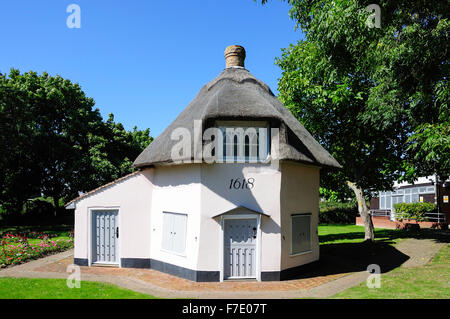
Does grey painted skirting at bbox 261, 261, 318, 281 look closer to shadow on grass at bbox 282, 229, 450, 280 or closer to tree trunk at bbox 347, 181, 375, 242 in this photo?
shadow on grass at bbox 282, 229, 450, 280

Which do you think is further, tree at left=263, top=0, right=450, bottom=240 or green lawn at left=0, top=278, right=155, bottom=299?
tree at left=263, top=0, right=450, bottom=240

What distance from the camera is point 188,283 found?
10.3m

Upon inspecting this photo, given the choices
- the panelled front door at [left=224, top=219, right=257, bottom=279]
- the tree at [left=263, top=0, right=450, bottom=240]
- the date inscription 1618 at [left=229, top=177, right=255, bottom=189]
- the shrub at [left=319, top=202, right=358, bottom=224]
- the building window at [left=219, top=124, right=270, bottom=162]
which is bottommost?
the shrub at [left=319, top=202, right=358, bottom=224]

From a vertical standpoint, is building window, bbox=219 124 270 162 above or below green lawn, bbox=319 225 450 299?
above

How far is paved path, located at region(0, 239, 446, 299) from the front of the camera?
362 inches

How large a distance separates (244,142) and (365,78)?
10.6 m

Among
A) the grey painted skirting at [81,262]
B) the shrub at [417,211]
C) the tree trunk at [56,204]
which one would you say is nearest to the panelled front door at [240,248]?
the grey painted skirting at [81,262]

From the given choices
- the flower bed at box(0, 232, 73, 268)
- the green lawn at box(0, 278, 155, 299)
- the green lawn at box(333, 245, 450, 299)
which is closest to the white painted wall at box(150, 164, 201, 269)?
the green lawn at box(0, 278, 155, 299)

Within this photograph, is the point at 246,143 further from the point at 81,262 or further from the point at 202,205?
the point at 81,262

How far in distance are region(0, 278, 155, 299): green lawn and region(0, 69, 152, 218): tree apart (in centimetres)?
1582

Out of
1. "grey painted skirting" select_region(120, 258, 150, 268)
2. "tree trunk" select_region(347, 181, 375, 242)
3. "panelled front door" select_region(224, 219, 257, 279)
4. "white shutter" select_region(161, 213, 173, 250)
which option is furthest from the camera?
"tree trunk" select_region(347, 181, 375, 242)

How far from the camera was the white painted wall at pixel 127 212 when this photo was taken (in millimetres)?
12500

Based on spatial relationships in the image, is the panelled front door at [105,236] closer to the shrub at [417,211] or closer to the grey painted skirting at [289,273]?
the grey painted skirting at [289,273]

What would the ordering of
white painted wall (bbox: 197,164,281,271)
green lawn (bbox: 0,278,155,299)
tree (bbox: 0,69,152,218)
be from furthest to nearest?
tree (bbox: 0,69,152,218) → white painted wall (bbox: 197,164,281,271) → green lawn (bbox: 0,278,155,299)
